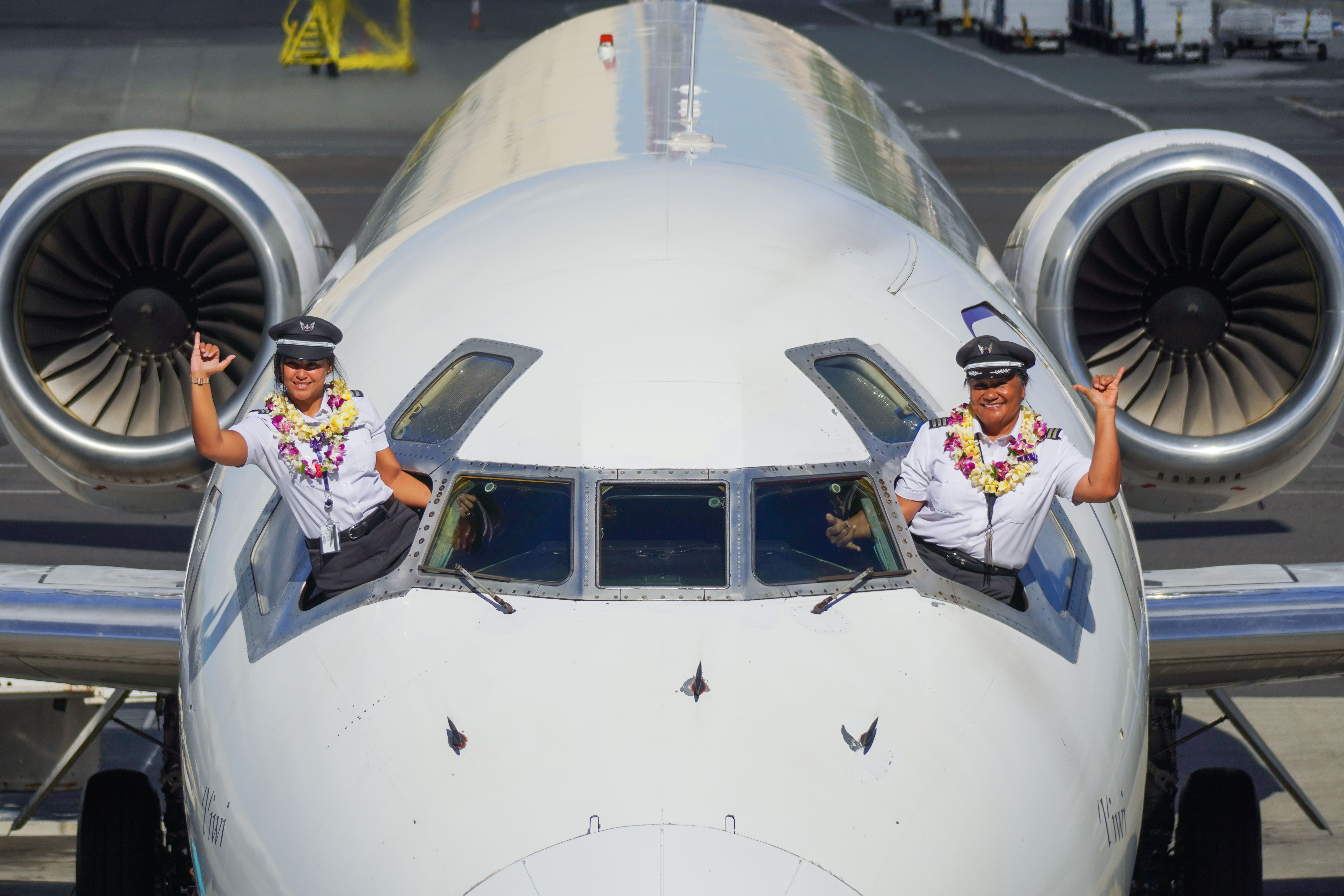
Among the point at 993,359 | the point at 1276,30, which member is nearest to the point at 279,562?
the point at 993,359

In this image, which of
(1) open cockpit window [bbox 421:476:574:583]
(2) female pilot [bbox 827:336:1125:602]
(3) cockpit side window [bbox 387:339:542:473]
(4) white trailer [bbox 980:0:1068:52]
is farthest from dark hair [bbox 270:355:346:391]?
(4) white trailer [bbox 980:0:1068:52]

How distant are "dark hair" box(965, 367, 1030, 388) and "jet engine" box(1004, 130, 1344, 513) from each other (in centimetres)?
408

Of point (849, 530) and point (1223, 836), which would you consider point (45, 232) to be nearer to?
point (849, 530)

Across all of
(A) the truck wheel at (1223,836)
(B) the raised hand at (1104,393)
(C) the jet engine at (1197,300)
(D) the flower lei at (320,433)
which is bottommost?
(A) the truck wheel at (1223,836)

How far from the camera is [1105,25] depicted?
56.4 metres

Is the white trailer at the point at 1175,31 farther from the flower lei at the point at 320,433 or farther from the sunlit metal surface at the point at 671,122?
the flower lei at the point at 320,433

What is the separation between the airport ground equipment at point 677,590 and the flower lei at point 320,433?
0.73ft

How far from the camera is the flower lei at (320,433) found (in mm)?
6680

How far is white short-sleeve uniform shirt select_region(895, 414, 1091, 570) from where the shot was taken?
6.54m

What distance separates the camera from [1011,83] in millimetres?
Result: 49531

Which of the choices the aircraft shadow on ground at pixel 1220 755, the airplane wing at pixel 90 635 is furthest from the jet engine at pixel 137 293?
the aircraft shadow on ground at pixel 1220 755

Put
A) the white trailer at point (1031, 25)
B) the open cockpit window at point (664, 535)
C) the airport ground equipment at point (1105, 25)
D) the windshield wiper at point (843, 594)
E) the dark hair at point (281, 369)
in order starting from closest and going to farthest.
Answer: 1. the windshield wiper at point (843, 594)
2. the open cockpit window at point (664, 535)
3. the dark hair at point (281, 369)
4. the airport ground equipment at point (1105, 25)
5. the white trailer at point (1031, 25)

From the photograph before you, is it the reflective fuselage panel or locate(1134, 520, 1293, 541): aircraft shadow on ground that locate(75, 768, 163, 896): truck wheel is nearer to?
the reflective fuselage panel

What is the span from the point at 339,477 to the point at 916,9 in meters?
64.8
